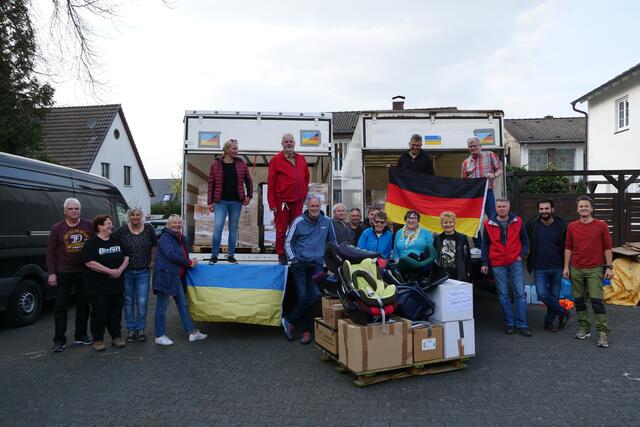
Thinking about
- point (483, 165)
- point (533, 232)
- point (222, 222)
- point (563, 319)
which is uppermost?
point (483, 165)

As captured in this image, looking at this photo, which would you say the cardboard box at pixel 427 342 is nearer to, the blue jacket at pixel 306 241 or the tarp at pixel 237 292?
the blue jacket at pixel 306 241

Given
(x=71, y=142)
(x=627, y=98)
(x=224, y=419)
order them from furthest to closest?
(x=71, y=142)
(x=627, y=98)
(x=224, y=419)

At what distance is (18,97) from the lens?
13625 millimetres

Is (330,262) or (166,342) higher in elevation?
(330,262)

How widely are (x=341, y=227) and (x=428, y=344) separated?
2443 millimetres

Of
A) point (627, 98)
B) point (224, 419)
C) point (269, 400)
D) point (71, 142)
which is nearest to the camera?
point (224, 419)

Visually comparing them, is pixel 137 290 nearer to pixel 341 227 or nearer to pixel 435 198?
pixel 341 227

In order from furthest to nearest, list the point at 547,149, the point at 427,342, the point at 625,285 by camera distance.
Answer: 1. the point at 547,149
2. the point at 625,285
3. the point at 427,342

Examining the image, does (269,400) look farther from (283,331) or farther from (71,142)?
(71,142)

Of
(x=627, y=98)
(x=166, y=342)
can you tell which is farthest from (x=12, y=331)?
(x=627, y=98)

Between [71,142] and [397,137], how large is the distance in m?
23.4

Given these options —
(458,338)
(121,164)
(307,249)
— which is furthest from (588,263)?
(121,164)

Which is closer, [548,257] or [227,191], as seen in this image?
[548,257]

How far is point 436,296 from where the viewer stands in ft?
16.3
